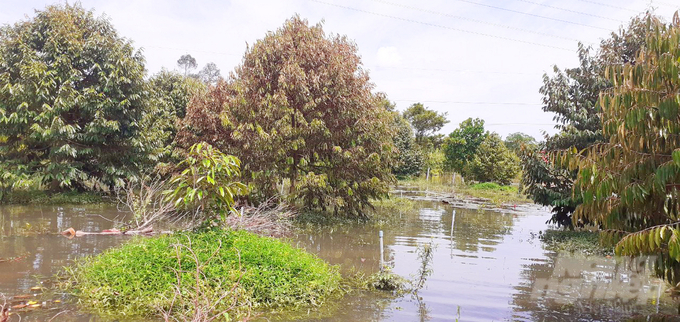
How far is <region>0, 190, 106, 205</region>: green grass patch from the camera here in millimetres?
15477

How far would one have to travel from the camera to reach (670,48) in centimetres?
436

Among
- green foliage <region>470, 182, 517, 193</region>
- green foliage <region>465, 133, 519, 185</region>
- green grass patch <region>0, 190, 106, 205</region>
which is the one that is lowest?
green grass patch <region>0, 190, 106, 205</region>

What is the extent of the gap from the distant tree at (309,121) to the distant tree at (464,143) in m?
24.5

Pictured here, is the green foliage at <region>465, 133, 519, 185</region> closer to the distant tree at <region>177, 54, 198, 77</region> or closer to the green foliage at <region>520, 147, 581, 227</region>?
the green foliage at <region>520, 147, 581, 227</region>

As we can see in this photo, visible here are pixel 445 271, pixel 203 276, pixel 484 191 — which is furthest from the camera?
Result: pixel 484 191

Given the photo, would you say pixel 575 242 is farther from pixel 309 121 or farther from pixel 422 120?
pixel 422 120

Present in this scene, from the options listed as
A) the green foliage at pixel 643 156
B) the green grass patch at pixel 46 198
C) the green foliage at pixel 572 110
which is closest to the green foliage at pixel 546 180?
the green foliage at pixel 572 110

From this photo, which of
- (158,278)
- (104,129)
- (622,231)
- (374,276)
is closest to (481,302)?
(374,276)

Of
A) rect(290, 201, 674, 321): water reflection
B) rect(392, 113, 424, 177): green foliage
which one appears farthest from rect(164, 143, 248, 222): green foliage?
rect(392, 113, 424, 177): green foliage

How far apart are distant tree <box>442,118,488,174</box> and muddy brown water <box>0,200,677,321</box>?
23.2m

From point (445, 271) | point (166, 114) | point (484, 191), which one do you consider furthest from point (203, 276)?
point (484, 191)

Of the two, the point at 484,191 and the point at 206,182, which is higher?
the point at 206,182

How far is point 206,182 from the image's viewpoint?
247 inches

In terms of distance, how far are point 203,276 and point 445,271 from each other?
15.5ft
